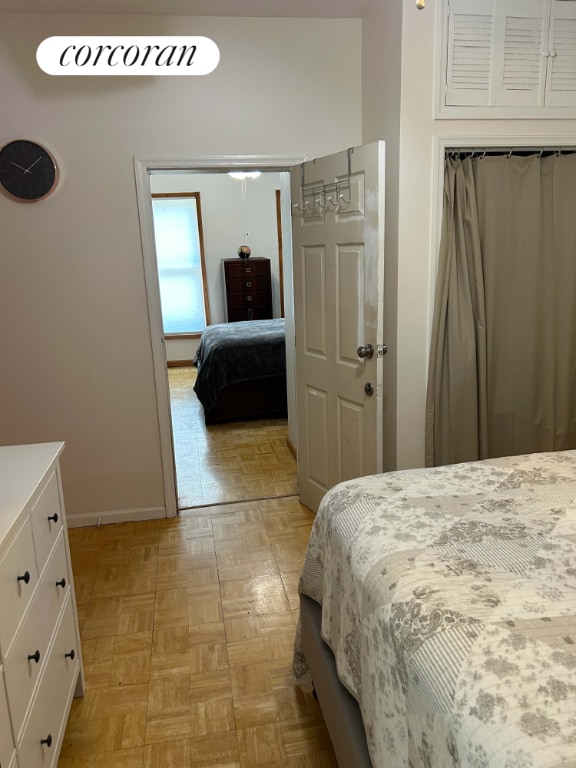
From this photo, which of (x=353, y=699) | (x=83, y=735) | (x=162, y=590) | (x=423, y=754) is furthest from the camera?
(x=162, y=590)

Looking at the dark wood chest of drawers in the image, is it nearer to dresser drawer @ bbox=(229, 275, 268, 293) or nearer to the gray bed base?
dresser drawer @ bbox=(229, 275, 268, 293)

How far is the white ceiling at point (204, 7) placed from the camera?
8.71ft

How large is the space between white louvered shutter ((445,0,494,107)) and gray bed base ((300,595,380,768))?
2.37 metres

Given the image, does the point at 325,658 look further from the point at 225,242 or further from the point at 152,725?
the point at 225,242

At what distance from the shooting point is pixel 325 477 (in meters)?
3.21

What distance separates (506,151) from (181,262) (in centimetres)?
545

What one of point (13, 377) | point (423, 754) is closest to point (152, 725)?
point (423, 754)

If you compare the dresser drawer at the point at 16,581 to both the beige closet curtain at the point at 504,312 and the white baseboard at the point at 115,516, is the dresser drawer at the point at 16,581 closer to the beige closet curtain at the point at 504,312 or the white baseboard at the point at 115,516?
the white baseboard at the point at 115,516

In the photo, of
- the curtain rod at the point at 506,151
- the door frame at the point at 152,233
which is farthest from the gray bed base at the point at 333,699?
the curtain rod at the point at 506,151

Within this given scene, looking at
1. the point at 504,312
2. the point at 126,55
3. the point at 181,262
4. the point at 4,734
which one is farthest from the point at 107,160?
the point at 181,262

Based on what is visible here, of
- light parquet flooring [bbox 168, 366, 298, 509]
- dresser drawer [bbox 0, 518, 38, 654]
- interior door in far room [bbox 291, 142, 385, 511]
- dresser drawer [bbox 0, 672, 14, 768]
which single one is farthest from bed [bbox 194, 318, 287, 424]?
dresser drawer [bbox 0, 672, 14, 768]

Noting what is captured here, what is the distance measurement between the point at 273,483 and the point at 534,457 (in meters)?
2.12

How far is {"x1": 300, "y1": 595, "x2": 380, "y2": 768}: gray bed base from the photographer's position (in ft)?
4.59

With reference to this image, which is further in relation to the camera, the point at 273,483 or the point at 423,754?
the point at 273,483
